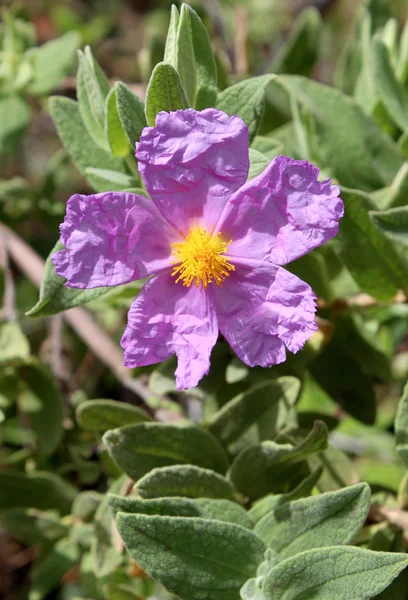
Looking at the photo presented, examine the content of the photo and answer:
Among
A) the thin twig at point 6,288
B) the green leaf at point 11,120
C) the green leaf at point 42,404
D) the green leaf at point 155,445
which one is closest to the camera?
the green leaf at point 155,445

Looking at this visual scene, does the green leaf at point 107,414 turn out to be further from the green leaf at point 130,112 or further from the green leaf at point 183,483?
the green leaf at point 130,112

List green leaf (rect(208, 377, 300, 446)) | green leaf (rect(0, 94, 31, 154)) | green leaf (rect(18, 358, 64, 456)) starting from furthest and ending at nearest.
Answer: green leaf (rect(0, 94, 31, 154)) → green leaf (rect(18, 358, 64, 456)) → green leaf (rect(208, 377, 300, 446))

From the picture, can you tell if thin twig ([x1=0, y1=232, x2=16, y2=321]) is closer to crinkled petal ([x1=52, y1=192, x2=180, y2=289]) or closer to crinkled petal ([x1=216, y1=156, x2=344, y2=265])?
crinkled petal ([x1=52, y1=192, x2=180, y2=289])

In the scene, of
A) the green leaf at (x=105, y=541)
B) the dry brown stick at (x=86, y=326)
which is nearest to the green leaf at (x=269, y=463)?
the green leaf at (x=105, y=541)

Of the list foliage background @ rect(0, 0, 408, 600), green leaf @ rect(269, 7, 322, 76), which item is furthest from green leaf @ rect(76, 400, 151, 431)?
green leaf @ rect(269, 7, 322, 76)

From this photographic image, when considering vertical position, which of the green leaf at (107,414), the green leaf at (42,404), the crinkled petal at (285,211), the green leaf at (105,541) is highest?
the crinkled petal at (285,211)

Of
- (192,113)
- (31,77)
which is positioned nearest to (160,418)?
(192,113)
